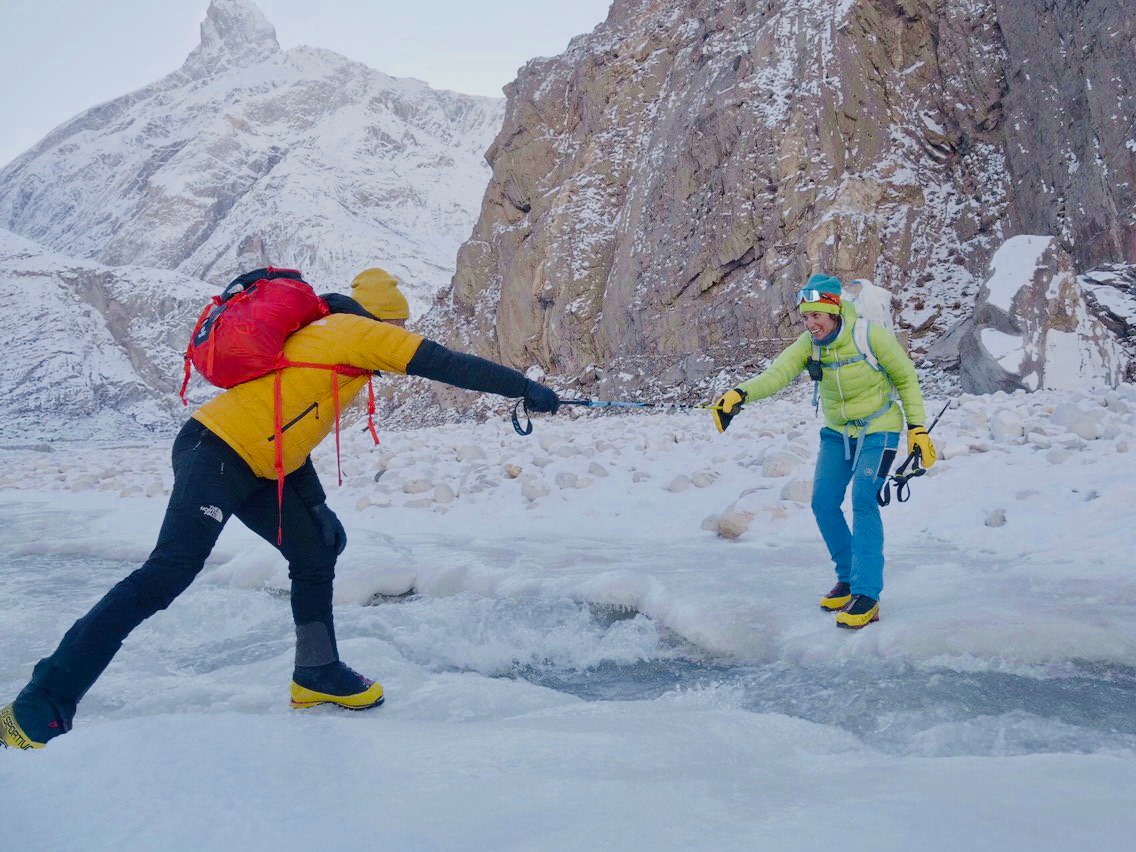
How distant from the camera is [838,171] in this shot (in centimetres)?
1958

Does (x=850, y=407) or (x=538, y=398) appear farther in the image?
(x=850, y=407)

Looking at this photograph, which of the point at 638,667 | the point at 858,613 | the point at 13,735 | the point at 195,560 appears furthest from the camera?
the point at 858,613

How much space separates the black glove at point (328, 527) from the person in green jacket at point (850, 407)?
1915mm

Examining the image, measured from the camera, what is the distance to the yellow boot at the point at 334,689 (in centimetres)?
303

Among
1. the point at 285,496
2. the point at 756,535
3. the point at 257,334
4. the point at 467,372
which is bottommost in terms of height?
the point at 756,535

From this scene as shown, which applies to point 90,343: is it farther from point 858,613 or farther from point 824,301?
point 858,613

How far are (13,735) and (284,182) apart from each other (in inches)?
6657

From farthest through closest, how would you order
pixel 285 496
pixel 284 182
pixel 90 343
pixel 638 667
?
pixel 284 182 < pixel 90 343 < pixel 638 667 < pixel 285 496

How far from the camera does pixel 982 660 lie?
3207mm

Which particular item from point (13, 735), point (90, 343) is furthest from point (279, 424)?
point (90, 343)

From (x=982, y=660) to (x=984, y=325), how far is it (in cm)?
1166

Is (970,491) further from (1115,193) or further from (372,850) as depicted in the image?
(1115,193)

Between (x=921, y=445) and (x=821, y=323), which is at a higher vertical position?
(x=821, y=323)

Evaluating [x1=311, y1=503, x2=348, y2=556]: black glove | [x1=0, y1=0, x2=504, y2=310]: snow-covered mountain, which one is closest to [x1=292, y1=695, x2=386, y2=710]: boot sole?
[x1=311, y1=503, x2=348, y2=556]: black glove
